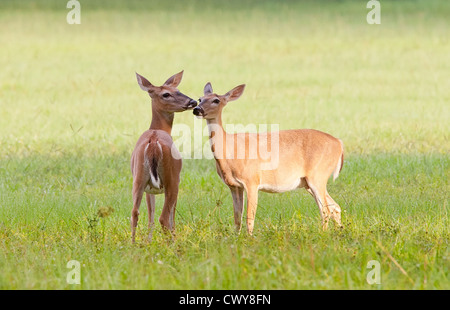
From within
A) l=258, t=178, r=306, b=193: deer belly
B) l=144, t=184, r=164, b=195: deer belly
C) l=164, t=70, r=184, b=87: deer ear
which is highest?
l=164, t=70, r=184, b=87: deer ear

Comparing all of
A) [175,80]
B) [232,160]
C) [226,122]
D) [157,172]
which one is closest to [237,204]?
[232,160]

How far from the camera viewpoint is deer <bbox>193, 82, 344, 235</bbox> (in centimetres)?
858

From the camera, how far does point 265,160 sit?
888 centimetres

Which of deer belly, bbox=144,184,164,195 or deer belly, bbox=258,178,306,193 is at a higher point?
deer belly, bbox=258,178,306,193

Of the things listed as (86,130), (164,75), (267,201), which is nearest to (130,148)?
(86,130)

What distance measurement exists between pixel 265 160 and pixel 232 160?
43cm

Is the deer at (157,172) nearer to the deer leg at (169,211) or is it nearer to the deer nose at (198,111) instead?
the deer leg at (169,211)

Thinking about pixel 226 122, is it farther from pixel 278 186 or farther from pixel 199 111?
pixel 199 111

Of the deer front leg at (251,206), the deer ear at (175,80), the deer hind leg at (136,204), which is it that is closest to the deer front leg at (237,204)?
the deer front leg at (251,206)

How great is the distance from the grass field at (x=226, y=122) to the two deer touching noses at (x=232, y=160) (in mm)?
319

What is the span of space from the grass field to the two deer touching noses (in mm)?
319

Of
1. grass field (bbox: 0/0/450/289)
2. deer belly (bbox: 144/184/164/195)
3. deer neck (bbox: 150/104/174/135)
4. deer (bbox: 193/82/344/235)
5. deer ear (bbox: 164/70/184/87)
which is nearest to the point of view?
grass field (bbox: 0/0/450/289)

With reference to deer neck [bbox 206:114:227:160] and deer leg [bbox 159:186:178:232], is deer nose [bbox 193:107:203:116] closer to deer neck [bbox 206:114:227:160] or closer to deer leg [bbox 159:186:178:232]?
deer neck [bbox 206:114:227:160]

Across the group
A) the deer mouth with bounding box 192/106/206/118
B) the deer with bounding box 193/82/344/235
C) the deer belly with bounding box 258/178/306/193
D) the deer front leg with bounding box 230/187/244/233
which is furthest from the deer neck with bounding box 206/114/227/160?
the deer belly with bounding box 258/178/306/193
